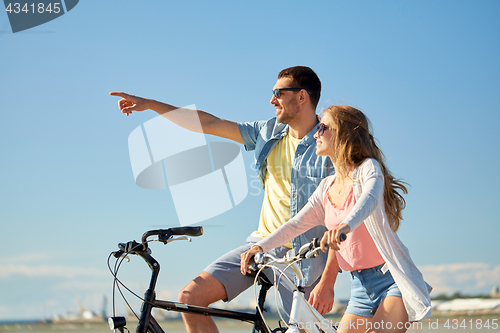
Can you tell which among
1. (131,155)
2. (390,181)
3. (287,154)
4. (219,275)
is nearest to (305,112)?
(287,154)

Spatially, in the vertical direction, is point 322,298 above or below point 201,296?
below

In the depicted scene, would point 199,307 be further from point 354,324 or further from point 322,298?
point 354,324

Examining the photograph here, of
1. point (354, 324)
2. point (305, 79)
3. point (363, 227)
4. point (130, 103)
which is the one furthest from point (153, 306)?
point (305, 79)

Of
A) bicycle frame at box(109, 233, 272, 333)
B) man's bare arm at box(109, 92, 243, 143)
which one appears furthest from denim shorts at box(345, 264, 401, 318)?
man's bare arm at box(109, 92, 243, 143)

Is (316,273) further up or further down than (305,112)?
further down

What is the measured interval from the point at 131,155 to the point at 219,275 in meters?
2.17

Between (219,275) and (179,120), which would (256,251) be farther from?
(179,120)

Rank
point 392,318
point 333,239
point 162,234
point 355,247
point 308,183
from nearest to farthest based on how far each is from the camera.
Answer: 1. point 333,239
2. point 392,318
3. point 355,247
4. point 162,234
5. point 308,183

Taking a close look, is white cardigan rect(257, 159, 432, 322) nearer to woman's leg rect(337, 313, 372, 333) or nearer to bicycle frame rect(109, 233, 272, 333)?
woman's leg rect(337, 313, 372, 333)

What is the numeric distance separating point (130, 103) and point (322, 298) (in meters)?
2.05

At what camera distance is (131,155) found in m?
4.91

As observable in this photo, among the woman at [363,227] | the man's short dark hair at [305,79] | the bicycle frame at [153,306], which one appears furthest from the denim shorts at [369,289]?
the man's short dark hair at [305,79]

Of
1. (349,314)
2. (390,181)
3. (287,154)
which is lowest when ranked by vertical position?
(349,314)

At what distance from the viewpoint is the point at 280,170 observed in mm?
3547
